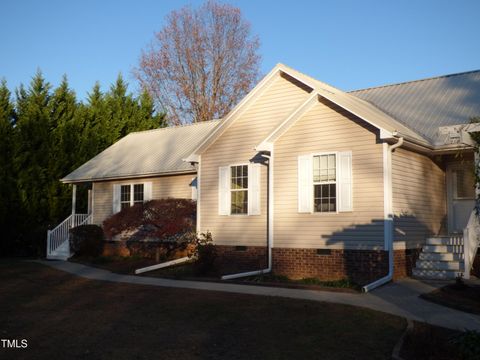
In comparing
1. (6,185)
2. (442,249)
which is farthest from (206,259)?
(6,185)

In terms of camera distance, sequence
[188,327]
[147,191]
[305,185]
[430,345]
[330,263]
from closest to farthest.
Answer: [430,345]
[188,327]
[330,263]
[305,185]
[147,191]

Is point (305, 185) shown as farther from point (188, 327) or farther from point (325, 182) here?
point (188, 327)

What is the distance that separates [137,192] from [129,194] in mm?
458

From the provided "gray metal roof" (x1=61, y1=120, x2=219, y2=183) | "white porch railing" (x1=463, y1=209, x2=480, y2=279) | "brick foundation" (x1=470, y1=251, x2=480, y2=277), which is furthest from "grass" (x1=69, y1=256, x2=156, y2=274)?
"brick foundation" (x1=470, y1=251, x2=480, y2=277)

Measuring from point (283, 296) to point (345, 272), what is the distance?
308 cm

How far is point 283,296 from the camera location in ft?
39.4

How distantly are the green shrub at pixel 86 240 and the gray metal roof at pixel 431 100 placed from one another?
1195cm

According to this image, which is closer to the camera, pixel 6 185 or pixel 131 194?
pixel 131 194

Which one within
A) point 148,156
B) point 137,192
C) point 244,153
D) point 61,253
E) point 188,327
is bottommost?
point 188,327

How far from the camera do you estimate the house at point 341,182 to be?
14.2 metres

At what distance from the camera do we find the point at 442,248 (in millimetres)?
14969

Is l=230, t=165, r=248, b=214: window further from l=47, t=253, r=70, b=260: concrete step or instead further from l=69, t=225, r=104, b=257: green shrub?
l=47, t=253, r=70, b=260: concrete step

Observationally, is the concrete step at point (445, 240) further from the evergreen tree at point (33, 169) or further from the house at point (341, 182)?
the evergreen tree at point (33, 169)

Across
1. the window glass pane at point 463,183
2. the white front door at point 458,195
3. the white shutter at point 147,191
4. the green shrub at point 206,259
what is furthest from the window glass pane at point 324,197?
the white shutter at point 147,191
